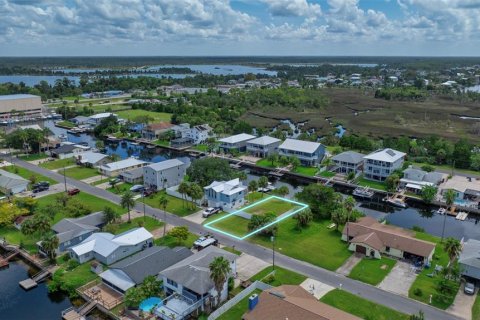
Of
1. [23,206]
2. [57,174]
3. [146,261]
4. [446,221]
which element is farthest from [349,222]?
[57,174]

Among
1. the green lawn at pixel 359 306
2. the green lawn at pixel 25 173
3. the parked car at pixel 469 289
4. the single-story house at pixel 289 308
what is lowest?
the green lawn at pixel 359 306

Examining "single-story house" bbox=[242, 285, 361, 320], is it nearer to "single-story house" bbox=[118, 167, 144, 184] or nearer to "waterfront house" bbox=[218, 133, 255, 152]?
"single-story house" bbox=[118, 167, 144, 184]

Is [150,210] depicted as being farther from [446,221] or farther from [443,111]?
[443,111]

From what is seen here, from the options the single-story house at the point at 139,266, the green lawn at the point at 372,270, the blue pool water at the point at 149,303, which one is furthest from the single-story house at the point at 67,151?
the green lawn at the point at 372,270

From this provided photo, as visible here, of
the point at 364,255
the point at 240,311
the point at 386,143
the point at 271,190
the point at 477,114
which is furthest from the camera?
the point at 477,114

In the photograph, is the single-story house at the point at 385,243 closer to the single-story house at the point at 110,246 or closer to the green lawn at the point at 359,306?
the green lawn at the point at 359,306

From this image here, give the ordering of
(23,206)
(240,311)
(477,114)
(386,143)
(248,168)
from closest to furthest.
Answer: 1. (240,311)
2. (23,206)
3. (248,168)
4. (386,143)
5. (477,114)
